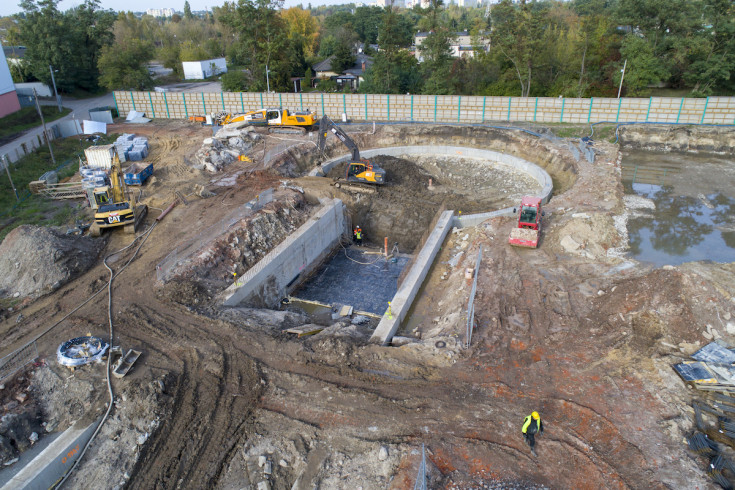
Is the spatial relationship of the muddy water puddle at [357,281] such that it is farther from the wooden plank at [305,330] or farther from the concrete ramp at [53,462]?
the concrete ramp at [53,462]

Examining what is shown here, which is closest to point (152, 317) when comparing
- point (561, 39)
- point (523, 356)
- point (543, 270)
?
point (523, 356)

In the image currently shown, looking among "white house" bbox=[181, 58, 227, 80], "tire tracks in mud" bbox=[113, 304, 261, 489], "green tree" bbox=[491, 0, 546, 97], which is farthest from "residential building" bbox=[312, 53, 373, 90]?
"tire tracks in mud" bbox=[113, 304, 261, 489]

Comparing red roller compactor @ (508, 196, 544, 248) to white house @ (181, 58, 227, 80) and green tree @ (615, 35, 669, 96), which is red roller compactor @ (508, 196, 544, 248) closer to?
green tree @ (615, 35, 669, 96)

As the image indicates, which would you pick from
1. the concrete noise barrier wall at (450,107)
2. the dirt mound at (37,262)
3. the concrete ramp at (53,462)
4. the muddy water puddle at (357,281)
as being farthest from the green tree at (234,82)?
the concrete ramp at (53,462)

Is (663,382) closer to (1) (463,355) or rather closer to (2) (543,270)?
(1) (463,355)

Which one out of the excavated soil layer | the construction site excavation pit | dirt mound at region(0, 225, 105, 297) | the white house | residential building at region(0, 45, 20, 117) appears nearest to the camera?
dirt mound at region(0, 225, 105, 297)

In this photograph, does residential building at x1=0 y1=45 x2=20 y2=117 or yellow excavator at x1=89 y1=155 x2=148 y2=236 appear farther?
residential building at x1=0 y1=45 x2=20 y2=117

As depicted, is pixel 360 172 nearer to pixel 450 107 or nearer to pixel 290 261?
pixel 290 261
